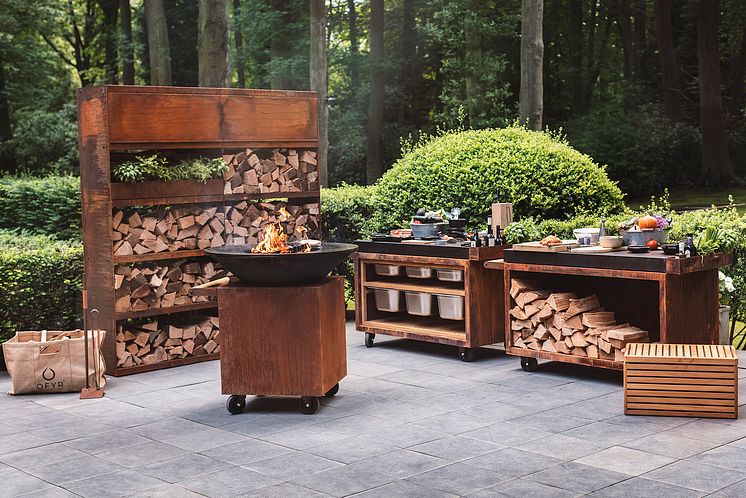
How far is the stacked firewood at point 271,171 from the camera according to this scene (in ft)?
24.4

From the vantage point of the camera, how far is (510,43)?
2047cm

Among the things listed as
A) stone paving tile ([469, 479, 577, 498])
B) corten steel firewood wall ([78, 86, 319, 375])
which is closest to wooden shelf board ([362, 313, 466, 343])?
corten steel firewood wall ([78, 86, 319, 375])

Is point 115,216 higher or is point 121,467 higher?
point 115,216

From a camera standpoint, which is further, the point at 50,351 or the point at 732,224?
the point at 732,224

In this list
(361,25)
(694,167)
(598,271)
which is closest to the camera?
(598,271)

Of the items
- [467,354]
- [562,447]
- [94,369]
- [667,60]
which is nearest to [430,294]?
[467,354]

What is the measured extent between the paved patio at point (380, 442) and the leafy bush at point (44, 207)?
467cm

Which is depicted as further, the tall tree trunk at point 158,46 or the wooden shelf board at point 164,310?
the tall tree trunk at point 158,46

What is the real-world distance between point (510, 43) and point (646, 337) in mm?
15283

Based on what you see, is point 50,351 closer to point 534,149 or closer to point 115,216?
point 115,216

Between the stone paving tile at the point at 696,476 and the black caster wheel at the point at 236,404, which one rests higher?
the black caster wheel at the point at 236,404

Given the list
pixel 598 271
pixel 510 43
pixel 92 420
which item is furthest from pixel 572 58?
pixel 92 420

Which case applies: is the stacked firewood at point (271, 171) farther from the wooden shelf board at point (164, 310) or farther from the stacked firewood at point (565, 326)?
the stacked firewood at point (565, 326)

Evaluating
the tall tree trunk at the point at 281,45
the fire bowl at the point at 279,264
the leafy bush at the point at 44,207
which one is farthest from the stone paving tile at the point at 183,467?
the tall tree trunk at the point at 281,45
